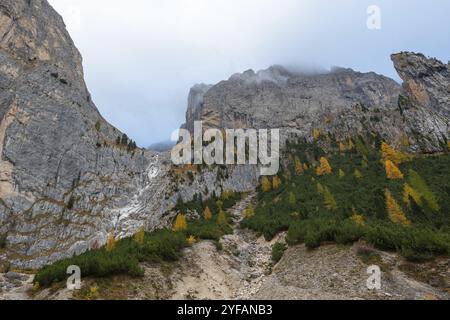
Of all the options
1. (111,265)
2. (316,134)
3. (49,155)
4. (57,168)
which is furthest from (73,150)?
(316,134)

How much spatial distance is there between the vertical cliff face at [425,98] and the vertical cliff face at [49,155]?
76717mm

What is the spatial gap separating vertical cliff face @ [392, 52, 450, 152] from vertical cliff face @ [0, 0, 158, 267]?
76717 mm

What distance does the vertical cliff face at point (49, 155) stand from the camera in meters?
68.9

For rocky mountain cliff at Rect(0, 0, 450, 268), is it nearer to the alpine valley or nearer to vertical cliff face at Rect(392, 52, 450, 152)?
vertical cliff face at Rect(392, 52, 450, 152)

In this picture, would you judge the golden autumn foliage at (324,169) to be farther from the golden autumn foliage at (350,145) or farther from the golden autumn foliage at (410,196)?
the golden autumn foliage at (410,196)

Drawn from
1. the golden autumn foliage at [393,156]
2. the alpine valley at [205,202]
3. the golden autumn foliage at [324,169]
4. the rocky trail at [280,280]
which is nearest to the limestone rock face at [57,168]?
the alpine valley at [205,202]

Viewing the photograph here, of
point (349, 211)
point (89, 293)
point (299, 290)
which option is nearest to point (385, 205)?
point (349, 211)

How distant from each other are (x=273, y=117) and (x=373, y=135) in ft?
321

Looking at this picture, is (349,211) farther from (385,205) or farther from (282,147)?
(282,147)

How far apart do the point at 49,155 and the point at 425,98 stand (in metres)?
106

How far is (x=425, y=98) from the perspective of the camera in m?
97.7

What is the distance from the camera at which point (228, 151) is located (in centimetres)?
11469

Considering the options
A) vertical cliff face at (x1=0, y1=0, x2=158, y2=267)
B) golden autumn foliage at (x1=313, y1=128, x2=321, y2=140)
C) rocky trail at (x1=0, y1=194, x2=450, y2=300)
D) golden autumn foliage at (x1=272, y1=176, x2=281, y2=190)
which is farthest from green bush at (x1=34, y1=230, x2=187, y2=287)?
golden autumn foliage at (x1=313, y1=128, x2=321, y2=140)
